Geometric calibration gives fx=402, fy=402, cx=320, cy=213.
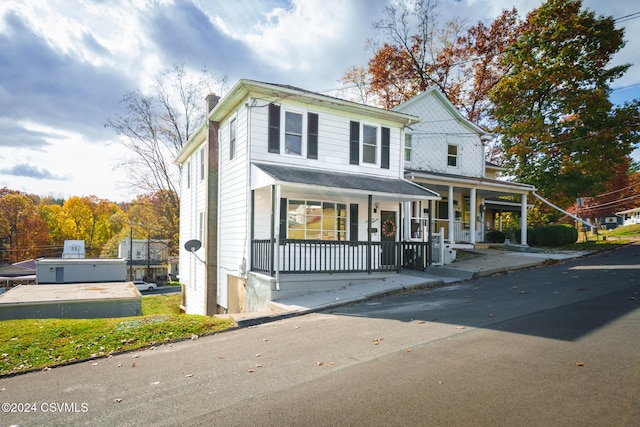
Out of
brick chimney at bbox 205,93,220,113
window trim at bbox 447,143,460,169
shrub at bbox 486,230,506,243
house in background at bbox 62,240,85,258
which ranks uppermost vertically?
brick chimney at bbox 205,93,220,113

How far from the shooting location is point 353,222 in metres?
14.3

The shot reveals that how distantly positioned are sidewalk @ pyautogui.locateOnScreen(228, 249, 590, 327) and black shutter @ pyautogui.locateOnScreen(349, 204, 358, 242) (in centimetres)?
213

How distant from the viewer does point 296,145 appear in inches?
521

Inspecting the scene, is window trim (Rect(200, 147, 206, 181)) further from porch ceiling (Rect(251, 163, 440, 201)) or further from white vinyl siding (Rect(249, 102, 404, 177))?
porch ceiling (Rect(251, 163, 440, 201))

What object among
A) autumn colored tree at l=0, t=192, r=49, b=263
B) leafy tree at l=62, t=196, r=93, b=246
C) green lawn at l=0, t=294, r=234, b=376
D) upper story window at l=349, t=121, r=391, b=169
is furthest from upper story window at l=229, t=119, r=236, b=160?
leafy tree at l=62, t=196, r=93, b=246

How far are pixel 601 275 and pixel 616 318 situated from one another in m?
5.87

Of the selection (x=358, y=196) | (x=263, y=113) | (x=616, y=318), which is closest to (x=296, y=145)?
(x=263, y=113)

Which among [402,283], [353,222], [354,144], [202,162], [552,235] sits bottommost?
[402,283]

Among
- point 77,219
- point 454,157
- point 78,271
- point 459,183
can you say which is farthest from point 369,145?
point 77,219

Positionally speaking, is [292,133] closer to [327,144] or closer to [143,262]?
[327,144]

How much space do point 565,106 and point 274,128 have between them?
1789 cm

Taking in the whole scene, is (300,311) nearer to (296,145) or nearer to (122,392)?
(122,392)

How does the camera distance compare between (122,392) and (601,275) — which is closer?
(122,392)

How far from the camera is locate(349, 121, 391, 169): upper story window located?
565 inches
